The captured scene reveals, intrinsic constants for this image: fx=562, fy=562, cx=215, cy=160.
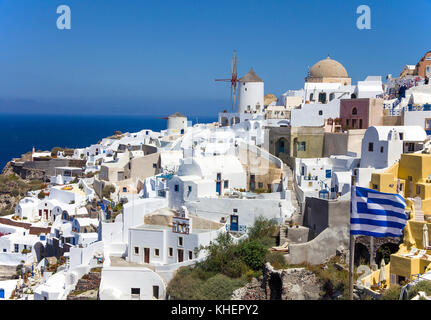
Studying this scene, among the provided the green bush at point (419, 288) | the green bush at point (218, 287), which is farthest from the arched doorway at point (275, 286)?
the green bush at point (419, 288)

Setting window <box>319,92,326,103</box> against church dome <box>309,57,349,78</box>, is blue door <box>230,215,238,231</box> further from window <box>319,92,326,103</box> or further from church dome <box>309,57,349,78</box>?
church dome <box>309,57,349,78</box>

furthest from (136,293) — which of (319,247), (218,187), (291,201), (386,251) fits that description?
(386,251)

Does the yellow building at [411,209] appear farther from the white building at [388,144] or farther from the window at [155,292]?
the window at [155,292]

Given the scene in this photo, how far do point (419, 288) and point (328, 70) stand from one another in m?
23.0

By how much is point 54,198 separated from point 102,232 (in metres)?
8.35

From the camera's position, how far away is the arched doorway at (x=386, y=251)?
14.4 m

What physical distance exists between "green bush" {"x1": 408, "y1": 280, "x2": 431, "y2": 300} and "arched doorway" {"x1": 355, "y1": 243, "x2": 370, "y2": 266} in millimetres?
3968

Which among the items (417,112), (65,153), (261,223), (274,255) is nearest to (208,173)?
(261,223)

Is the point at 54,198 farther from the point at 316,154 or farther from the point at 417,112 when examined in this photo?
the point at 417,112

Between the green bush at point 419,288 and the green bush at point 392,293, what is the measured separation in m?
0.72

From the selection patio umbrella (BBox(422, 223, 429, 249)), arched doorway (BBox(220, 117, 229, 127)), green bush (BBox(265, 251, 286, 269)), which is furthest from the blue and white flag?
arched doorway (BBox(220, 117, 229, 127))

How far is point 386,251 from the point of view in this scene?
14.4m

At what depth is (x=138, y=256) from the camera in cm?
1808
